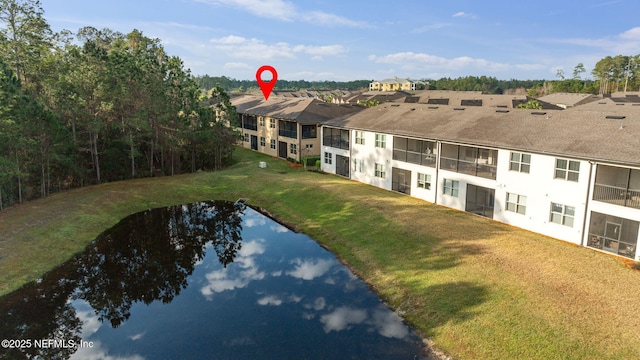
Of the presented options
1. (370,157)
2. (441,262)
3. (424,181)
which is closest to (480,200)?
(424,181)

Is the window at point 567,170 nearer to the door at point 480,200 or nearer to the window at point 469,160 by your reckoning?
the window at point 469,160

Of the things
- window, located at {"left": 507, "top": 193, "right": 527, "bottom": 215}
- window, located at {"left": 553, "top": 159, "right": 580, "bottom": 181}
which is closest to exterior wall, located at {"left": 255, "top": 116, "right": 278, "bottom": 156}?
window, located at {"left": 507, "top": 193, "right": 527, "bottom": 215}

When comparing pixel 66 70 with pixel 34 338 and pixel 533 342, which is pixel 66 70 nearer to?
pixel 34 338

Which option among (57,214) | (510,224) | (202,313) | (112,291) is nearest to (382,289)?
(202,313)

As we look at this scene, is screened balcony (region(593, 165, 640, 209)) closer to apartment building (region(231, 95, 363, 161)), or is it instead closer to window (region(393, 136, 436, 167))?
window (region(393, 136, 436, 167))

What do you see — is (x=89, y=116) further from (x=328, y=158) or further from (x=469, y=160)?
(x=469, y=160)

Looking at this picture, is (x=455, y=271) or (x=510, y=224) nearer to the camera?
(x=455, y=271)

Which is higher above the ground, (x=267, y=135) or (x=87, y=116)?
(x=87, y=116)
